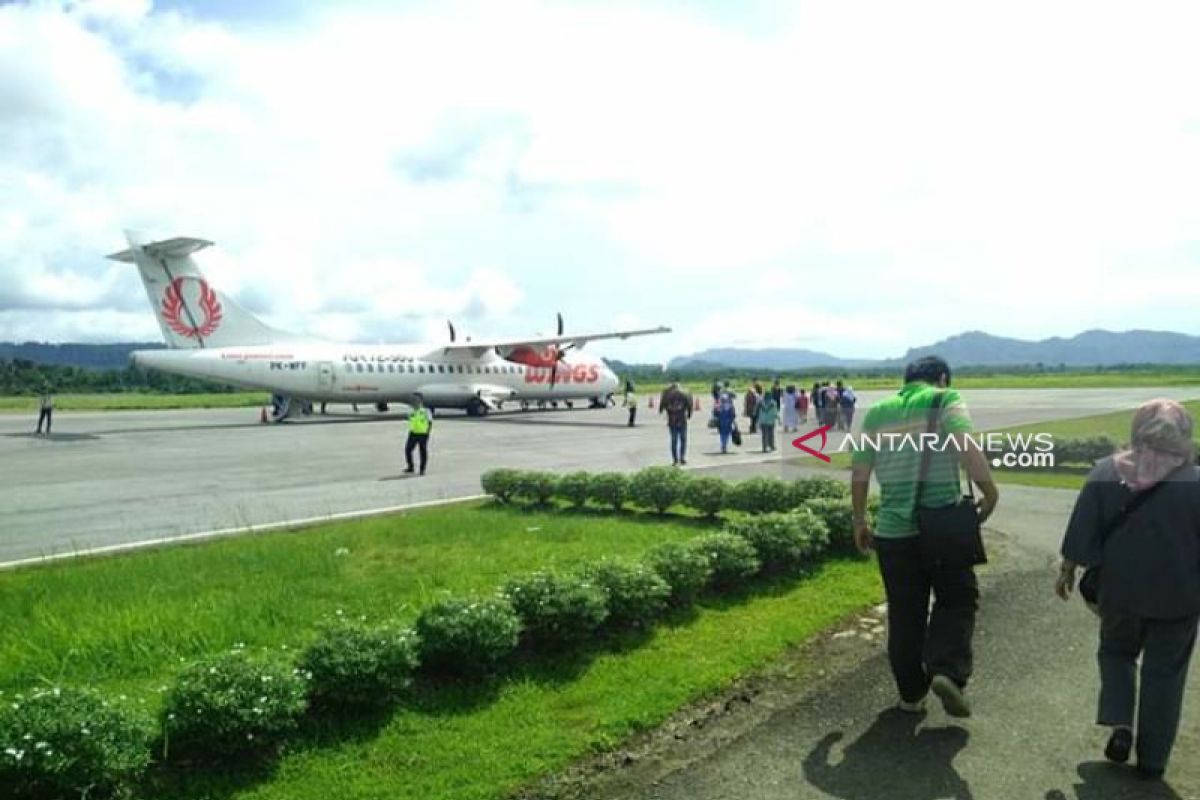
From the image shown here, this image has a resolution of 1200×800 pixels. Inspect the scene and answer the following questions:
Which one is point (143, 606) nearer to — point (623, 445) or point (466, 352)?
point (623, 445)

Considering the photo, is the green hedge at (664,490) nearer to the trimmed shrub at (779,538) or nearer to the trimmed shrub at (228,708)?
the trimmed shrub at (779,538)

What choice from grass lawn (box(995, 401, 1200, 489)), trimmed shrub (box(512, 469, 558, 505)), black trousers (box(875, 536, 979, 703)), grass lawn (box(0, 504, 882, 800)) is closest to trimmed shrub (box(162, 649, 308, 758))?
grass lawn (box(0, 504, 882, 800))

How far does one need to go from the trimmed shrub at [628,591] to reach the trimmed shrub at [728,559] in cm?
96

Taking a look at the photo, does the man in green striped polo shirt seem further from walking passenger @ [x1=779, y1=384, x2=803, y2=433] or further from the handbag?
walking passenger @ [x1=779, y1=384, x2=803, y2=433]

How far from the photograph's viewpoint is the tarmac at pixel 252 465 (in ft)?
38.1

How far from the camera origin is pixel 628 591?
626cm

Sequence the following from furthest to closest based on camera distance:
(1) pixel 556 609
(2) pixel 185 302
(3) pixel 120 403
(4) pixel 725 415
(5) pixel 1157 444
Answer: (3) pixel 120 403 → (2) pixel 185 302 → (4) pixel 725 415 → (1) pixel 556 609 → (5) pixel 1157 444

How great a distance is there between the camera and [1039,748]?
→ 4461 millimetres

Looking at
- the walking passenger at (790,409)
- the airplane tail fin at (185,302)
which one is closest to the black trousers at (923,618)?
the walking passenger at (790,409)

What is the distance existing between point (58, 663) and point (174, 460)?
15335 mm

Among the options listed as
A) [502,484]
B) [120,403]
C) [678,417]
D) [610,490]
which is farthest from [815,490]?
[120,403]

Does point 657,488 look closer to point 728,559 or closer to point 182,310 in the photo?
point 728,559

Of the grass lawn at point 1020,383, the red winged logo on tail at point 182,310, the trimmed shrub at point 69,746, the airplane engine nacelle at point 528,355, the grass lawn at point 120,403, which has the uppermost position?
the red winged logo on tail at point 182,310

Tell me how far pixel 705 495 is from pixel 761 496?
734mm
